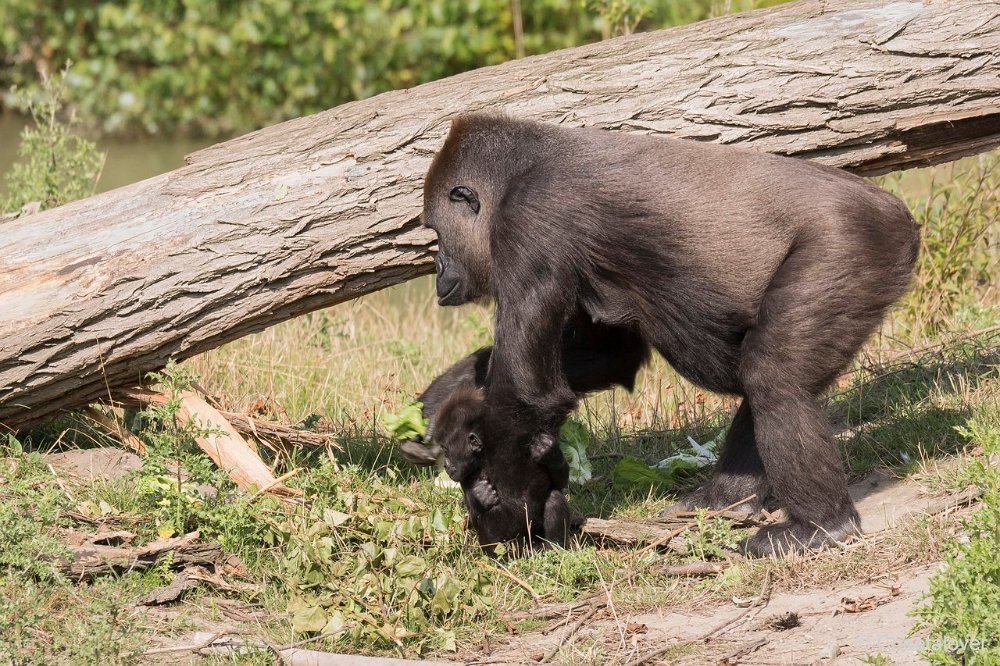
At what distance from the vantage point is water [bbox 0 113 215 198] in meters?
13.1

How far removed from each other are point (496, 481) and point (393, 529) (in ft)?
1.55

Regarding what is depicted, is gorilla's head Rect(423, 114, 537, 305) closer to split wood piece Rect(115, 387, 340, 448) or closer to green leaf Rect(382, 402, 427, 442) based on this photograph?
green leaf Rect(382, 402, 427, 442)

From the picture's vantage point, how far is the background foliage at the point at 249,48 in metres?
15.2

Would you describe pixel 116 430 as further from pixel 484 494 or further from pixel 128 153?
pixel 128 153

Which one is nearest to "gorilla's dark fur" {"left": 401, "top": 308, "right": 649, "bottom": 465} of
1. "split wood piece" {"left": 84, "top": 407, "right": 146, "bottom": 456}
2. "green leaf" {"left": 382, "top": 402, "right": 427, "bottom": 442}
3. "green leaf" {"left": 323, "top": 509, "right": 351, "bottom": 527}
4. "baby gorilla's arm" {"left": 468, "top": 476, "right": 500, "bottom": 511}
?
"green leaf" {"left": 382, "top": 402, "right": 427, "bottom": 442}

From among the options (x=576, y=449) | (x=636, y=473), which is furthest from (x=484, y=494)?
(x=636, y=473)

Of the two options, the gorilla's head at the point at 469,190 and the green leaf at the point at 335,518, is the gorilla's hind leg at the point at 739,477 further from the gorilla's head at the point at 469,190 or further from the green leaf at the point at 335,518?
the green leaf at the point at 335,518

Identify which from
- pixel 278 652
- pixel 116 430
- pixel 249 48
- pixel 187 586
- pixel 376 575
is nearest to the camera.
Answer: pixel 278 652

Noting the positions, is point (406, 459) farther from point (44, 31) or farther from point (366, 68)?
point (44, 31)

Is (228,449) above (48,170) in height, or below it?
below

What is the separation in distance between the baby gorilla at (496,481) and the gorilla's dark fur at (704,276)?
2cm

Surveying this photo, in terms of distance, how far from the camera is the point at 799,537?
4406mm

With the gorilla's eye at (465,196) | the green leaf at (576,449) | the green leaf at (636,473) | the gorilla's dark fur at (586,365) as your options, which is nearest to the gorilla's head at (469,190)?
the gorilla's eye at (465,196)

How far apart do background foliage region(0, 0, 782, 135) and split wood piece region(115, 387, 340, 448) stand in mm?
10496
